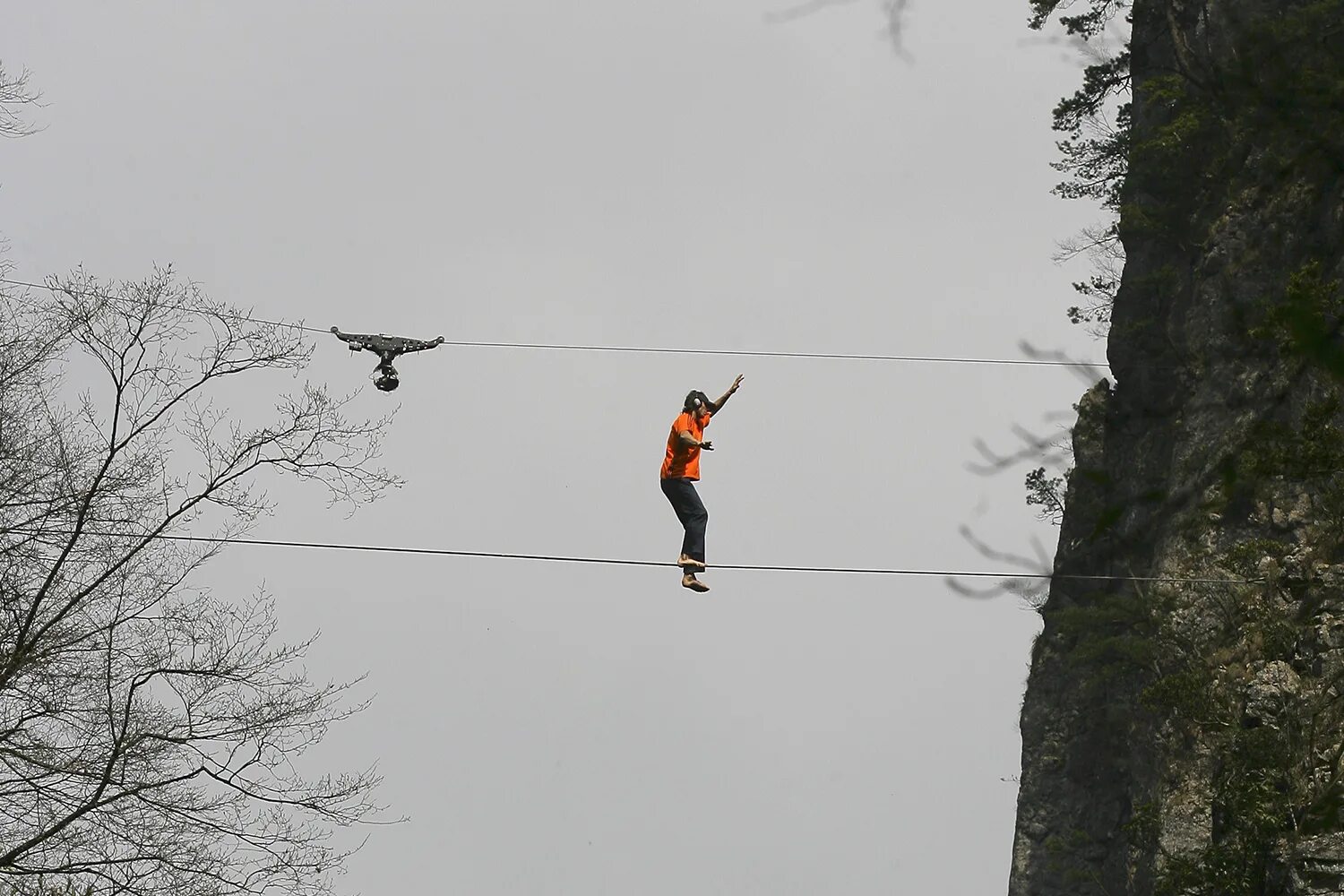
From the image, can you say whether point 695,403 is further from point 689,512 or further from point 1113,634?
point 1113,634

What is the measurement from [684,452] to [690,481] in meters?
0.31

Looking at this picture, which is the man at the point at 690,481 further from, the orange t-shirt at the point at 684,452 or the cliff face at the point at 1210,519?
the cliff face at the point at 1210,519

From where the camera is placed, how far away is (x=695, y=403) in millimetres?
13555

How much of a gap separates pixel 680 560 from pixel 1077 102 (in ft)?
78.2

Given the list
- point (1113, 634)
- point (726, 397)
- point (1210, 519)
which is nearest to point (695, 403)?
point (726, 397)

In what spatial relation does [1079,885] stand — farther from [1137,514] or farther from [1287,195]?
[1287,195]

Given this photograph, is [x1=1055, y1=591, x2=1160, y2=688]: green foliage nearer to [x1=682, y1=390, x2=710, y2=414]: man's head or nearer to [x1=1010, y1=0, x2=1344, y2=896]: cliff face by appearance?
[x1=1010, y1=0, x2=1344, y2=896]: cliff face

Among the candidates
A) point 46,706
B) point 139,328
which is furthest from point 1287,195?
point 46,706

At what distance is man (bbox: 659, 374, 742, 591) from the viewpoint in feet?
44.8

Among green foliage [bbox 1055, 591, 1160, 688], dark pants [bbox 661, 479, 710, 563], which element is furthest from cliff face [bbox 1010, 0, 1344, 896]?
dark pants [bbox 661, 479, 710, 563]

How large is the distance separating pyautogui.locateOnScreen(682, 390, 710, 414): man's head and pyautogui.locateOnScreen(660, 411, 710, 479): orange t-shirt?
0.04m

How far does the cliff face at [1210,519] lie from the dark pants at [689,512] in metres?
4.26

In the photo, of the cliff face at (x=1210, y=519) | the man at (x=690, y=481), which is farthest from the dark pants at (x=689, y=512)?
the cliff face at (x=1210, y=519)

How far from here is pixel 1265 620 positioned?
72.4 feet
